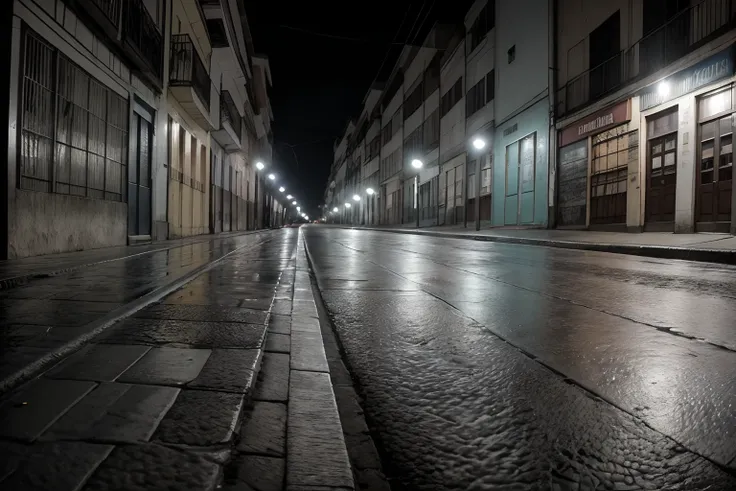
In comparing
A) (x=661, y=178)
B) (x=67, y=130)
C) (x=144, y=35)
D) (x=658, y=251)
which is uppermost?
(x=144, y=35)

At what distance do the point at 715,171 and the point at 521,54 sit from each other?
38.5ft

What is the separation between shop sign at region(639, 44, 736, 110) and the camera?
40.4 ft

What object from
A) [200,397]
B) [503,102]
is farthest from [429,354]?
[503,102]

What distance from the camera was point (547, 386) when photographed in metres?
2.16

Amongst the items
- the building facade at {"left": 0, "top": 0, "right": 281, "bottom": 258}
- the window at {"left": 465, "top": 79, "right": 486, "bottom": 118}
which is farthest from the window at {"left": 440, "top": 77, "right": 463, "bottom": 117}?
the building facade at {"left": 0, "top": 0, "right": 281, "bottom": 258}

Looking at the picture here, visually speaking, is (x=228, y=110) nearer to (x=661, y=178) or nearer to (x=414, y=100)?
(x=414, y=100)

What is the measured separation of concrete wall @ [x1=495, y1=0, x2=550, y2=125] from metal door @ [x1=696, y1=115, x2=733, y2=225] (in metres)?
8.33

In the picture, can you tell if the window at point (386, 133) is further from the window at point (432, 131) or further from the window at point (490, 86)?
the window at point (490, 86)

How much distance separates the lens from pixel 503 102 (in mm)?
24469

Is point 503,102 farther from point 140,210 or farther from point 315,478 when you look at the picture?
point 315,478

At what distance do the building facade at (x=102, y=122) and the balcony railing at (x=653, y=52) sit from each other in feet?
47.1

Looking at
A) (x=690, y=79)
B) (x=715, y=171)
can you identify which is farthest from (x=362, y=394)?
(x=690, y=79)

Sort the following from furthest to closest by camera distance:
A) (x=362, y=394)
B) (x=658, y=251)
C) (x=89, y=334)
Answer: (x=658, y=251), (x=89, y=334), (x=362, y=394)

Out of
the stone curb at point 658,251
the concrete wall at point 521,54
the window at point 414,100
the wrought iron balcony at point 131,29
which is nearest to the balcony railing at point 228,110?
the wrought iron balcony at point 131,29
